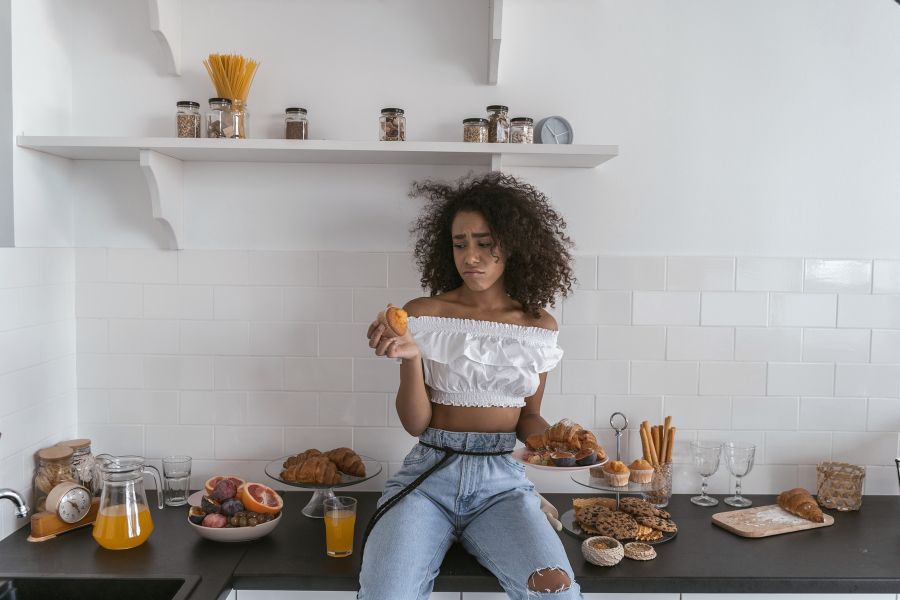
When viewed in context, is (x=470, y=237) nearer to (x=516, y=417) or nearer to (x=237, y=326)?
(x=516, y=417)

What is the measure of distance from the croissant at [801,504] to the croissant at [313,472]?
3.41 ft

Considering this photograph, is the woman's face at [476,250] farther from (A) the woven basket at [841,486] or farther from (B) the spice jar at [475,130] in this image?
(A) the woven basket at [841,486]

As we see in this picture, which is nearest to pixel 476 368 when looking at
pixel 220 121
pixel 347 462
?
pixel 347 462

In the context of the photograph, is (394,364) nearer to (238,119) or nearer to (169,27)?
(238,119)

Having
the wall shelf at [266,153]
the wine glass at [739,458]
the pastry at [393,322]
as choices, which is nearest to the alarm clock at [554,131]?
the wall shelf at [266,153]

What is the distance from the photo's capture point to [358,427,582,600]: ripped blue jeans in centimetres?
133

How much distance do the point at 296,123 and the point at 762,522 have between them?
138 cm

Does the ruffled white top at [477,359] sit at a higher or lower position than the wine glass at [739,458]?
higher

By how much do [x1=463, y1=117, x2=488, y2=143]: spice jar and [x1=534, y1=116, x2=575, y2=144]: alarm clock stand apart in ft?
0.50

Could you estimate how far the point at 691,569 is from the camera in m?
1.44

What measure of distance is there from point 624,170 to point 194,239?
1077 mm

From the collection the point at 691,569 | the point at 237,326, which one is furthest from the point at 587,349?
the point at 237,326

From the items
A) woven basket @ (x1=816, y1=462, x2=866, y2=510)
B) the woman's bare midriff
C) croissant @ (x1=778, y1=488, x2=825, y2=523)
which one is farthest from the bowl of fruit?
woven basket @ (x1=816, y1=462, x2=866, y2=510)

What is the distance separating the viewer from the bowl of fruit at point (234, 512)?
1.52m
